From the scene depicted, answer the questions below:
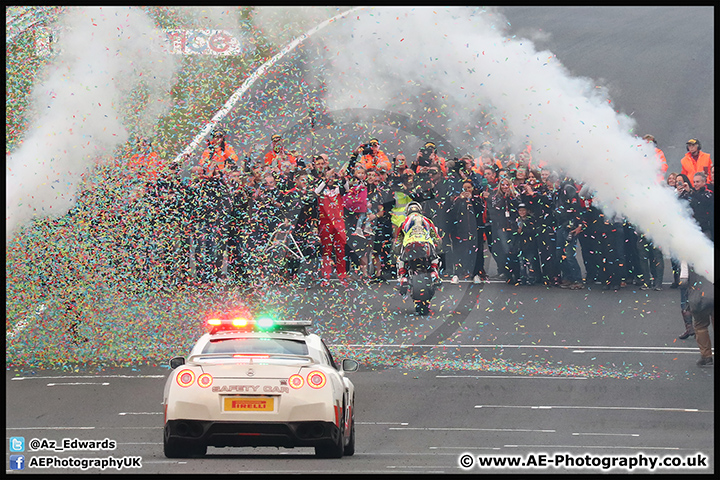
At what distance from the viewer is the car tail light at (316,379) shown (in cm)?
956

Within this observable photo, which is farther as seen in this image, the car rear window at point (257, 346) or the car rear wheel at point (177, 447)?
the car rear window at point (257, 346)

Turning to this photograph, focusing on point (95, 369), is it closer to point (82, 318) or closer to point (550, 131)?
point (82, 318)

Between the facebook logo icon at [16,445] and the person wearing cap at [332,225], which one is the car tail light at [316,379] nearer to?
the facebook logo icon at [16,445]

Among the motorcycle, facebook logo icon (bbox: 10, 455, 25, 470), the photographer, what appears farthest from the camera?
the photographer

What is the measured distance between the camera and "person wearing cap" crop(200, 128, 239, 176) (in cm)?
1884

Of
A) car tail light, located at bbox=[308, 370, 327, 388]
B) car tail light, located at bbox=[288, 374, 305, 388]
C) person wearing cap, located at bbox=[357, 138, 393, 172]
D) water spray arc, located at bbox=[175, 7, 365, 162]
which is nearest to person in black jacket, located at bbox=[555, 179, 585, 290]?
person wearing cap, located at bbox=[357, 138, 393, 172]

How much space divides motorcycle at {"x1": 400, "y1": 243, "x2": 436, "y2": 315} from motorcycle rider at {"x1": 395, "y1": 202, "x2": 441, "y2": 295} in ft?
0.11

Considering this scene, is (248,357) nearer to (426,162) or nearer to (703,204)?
(703,204)

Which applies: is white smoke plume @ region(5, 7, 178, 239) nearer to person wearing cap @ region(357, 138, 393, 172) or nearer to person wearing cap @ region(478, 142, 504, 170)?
person wearing cap @ region(357, 138, 393, 172)

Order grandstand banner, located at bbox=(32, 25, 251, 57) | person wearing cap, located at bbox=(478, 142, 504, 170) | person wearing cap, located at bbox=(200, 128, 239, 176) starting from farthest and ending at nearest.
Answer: person wearing cap, located at bbox=(478, 142, 504, 170), person wearing cap, located at bbox=(200, 128, 239, 176), grandstand banner, located at bbox=(32, 25, 251, 57)

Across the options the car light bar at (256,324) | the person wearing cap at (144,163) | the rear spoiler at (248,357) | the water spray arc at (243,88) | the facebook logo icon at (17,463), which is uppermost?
the water spray arc at (243,88)

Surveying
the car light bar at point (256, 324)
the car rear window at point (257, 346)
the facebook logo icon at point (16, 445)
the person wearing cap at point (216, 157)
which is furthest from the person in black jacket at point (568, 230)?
the facebook logo icon at point (16, 445)

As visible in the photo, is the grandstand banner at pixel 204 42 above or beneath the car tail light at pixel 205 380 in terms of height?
above

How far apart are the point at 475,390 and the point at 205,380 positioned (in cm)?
472
